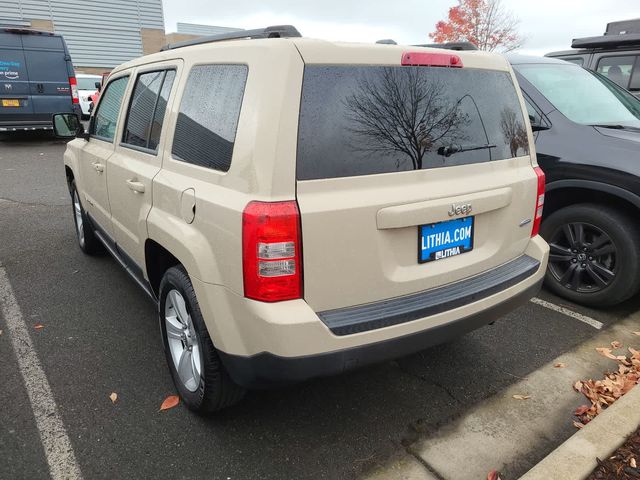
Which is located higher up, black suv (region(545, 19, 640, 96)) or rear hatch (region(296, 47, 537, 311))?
black suv (region(545, 19, 640, 96))

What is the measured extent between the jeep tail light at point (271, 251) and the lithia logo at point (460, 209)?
30.5 inches

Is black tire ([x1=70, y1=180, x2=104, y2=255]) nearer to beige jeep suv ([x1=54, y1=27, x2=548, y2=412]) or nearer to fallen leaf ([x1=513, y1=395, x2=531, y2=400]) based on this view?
beige jeep suv ([x1=54, y1=27, x2=548, y2=412])

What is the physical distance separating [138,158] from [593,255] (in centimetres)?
342

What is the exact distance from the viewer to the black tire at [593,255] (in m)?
3.61

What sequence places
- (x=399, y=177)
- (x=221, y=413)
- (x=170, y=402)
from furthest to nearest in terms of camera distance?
(x=170, y=402) < (x=221, y=413) < (x=399, y=177)

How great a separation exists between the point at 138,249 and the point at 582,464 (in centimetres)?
265

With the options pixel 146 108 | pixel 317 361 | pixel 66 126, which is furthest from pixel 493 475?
pixel 66 126

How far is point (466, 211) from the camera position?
7.53 feet

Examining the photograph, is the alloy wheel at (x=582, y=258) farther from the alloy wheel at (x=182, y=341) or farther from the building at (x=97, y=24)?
the building at (x=97, y=24)

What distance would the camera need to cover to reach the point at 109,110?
388cm

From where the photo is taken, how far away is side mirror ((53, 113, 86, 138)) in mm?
4438

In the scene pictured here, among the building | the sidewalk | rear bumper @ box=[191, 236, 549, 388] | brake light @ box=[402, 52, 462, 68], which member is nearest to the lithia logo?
rear bumper @ box=[191, 236, 549, 388]

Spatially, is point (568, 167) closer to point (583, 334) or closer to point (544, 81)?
point (544, 81)

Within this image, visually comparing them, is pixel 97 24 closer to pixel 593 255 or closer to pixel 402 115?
pixel 593 255
